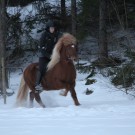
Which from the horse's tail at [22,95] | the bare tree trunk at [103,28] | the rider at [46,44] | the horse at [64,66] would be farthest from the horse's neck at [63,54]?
the bare tree trunk at [103,28]

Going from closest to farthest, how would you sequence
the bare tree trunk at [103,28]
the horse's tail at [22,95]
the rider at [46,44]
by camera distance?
the rider at [46,44] → the horse's tail at [22,95] → the bare tree trunk at [103,28]

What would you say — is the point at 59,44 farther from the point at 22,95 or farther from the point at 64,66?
the point at 22,95

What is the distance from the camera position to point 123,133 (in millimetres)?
6723

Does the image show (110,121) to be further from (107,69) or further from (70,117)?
(107,69)

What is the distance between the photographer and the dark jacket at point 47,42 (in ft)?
35.5

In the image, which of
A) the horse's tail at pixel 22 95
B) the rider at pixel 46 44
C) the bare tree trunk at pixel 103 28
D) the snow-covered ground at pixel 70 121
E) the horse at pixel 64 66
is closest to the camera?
the snow-covered ground at pixel 70 121

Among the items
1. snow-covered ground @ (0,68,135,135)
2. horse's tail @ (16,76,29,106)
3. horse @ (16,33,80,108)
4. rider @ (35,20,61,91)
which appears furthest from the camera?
horse's tail @ (16,76,29,106)

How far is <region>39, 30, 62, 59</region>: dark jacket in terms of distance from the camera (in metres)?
10.8

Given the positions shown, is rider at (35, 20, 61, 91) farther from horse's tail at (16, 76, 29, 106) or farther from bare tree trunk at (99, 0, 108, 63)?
bare tree trunk at (99, 0, 108, 63)

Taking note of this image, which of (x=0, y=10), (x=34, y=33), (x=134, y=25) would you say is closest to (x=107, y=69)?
(x=134, y=25)

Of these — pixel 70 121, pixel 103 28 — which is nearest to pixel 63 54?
pixel 70 121

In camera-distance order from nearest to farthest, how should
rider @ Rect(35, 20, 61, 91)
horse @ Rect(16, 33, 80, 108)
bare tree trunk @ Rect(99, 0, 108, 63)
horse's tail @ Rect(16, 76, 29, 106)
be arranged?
horse @ Rect(16, 33, 80, 108) < rider @ Rect(35, 20, 61, 91) < horse's tail @ Rect(16, 76, 29, 106) < bare tree trunk @ Rect(99, 0, 108, 63)

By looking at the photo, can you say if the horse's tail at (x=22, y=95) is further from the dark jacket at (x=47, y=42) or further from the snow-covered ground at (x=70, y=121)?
the dark jacket at (x=47, y=42)

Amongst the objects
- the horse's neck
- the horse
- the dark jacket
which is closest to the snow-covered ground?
the horse
